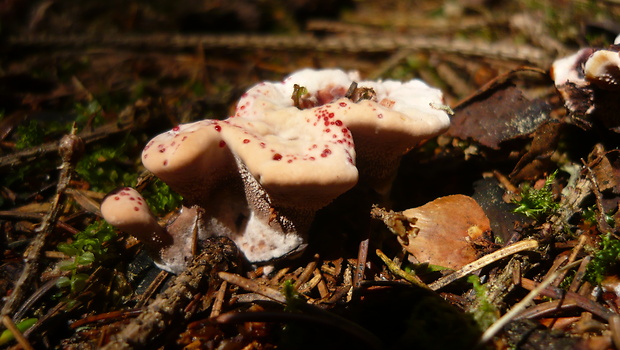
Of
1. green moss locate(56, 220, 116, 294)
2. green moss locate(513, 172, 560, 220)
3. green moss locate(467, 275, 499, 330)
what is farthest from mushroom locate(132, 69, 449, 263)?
green moss locate(467, 275, 499, 330)

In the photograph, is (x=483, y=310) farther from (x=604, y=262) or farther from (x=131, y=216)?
(x=131, y=216)

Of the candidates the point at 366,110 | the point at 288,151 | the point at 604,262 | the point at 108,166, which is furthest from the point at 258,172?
the point at 604,262

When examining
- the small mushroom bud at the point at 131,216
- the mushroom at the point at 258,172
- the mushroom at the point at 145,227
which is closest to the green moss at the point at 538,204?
the mushroom at the point at 258,172

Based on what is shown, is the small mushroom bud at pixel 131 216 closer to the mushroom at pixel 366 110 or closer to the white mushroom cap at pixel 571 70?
the mushroom at pixel 366 110

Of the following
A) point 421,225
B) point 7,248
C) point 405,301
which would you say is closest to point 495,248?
point 421,225

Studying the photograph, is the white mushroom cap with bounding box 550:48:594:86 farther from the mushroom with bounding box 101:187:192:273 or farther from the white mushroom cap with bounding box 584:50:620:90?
the mushroom with bounding box 101:187:192:273

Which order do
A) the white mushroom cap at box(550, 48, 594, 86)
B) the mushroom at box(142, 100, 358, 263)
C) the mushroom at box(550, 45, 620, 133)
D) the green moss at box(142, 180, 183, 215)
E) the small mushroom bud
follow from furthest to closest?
the green moss at box(142, 180, 183, 215) → the white mushroom cap at box(550, 48, 594, 86) → the mushroom at box(550, 45, 620, 133) → the small mushroom bud → the mushroom at box(142, 100, 358, 263)

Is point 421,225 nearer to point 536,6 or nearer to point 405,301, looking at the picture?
point 405,301
